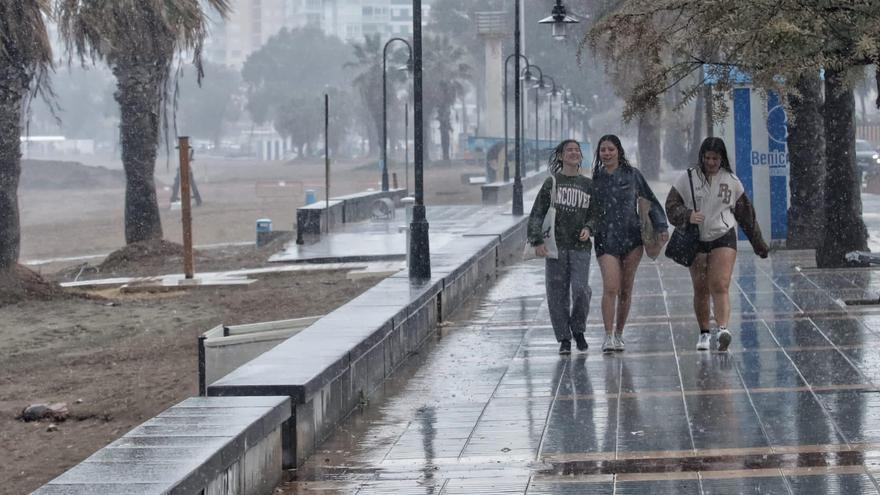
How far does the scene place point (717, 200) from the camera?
448 inches

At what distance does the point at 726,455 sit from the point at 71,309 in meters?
13.5

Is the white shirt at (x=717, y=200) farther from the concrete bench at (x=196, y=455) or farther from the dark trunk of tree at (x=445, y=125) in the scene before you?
the dark trunk of tree at (x=445, y=125)

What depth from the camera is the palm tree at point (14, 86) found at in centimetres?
2055

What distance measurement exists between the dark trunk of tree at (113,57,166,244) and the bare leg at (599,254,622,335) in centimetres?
1921

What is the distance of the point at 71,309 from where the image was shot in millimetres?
19688

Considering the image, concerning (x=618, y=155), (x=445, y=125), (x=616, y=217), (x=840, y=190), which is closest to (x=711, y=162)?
(x=618, y=155)

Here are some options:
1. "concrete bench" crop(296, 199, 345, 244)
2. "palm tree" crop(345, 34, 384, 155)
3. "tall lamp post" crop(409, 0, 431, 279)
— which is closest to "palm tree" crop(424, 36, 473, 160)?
"palm tree" crop(345, 34, 384, 155)

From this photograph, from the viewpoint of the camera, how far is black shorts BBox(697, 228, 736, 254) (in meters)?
11.5

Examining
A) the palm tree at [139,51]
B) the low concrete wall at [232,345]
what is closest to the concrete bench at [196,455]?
the low concrete wall at [232,345]

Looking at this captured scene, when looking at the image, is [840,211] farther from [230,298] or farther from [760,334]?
[230,298]

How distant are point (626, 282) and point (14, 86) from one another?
1271 cm

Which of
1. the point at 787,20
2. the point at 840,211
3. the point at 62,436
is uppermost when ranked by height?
the point at 787,20

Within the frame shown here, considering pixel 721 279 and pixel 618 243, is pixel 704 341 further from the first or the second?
pixel 618 243

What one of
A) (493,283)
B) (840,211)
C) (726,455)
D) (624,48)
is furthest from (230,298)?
(726,455)
